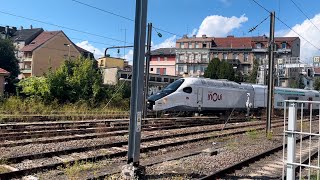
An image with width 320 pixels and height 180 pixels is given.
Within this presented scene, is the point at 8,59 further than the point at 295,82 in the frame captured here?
No

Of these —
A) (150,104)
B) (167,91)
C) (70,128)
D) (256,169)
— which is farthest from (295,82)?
(256,169)

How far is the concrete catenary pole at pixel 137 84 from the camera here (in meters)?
7.36

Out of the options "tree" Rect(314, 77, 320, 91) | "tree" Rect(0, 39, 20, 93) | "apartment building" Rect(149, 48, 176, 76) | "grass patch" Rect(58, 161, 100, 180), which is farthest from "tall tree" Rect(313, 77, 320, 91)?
"grass patch" Rect(58, 161, 100, 180)

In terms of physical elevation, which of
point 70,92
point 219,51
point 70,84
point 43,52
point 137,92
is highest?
point 219,51

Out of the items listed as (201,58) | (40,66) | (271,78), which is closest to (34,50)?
(40,66)

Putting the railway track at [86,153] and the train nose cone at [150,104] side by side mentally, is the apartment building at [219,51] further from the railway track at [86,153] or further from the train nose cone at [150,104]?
the railway track at [86,153]

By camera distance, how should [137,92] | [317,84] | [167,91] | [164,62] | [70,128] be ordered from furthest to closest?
1. [164,62]
2. [317,84]
3. [167,91]
4. [70,128]
5. [137,92]

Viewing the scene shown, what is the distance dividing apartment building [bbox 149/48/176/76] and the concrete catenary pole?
3738 inches

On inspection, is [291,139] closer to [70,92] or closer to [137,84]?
[137,84]

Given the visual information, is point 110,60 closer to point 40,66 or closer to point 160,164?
point 40,66

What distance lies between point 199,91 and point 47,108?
1087 centimetres

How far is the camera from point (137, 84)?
24.3 feet

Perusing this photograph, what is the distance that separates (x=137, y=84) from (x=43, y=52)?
246 feet

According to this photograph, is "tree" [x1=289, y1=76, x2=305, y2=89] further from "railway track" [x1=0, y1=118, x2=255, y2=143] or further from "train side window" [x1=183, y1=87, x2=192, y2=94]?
"railway track" [x1=0, y1=118, x2=255, y2=143]
